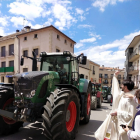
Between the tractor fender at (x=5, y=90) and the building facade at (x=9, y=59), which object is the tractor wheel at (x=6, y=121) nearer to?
the tractor fender at (x=5, y=90)

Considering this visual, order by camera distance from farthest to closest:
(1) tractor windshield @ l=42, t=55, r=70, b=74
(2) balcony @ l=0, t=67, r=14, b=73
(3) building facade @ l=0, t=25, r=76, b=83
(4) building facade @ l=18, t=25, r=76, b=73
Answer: (2) balcony @ l=0, t=67, r=14, b=73, (3) building facade @ l=0, t=25, r=76, b=83, (4) building facade @ l=18, t=25, r=76, b=73, (1) tractor windshield @ l=42, t=55, r=70, b=74

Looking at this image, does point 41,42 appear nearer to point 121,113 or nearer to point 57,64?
point 57,64

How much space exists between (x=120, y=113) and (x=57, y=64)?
2730 mm

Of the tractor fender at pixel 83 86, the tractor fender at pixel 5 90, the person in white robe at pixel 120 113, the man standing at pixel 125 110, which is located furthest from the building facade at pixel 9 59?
the man standing at pixel 125 110

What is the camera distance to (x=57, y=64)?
186 inches

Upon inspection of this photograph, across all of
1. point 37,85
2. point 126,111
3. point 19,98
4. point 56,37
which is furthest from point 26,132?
point 56,37

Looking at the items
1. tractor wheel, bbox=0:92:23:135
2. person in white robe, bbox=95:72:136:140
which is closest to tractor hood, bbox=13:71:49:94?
tractor wheel, bbox=0:92:23:135

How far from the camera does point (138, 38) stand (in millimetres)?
25516

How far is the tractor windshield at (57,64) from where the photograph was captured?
466 centimetres

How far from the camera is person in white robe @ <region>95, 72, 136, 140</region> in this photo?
2451 mm

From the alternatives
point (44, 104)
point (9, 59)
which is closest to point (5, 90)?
point (44, 104)

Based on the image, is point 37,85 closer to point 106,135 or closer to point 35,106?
point 35,106

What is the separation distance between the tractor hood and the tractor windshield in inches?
49.6

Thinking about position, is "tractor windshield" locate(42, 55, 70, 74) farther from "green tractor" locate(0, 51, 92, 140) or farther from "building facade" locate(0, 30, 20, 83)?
"building facade" locate(0, 30, 20, 83)
